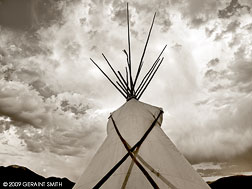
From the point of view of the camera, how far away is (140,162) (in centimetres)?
311

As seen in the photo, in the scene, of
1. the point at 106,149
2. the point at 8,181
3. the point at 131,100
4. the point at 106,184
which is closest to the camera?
the point at 106,184

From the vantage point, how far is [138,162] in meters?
2.93

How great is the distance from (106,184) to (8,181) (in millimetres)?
97788

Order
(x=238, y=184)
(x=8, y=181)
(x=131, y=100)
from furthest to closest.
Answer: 1. (x=8, y=181)
2. (x=238, y=184)
3. (x=131, y=100)

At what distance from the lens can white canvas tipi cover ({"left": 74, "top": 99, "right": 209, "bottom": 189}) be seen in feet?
9.61

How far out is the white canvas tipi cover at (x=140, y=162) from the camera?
2930mm

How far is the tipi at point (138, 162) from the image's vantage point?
2.90 m

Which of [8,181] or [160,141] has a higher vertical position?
[8,181]

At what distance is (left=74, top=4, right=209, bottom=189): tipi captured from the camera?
2.90 metres

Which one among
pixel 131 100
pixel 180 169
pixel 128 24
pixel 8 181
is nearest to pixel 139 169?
pixel 180 169

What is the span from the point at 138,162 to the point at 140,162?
0.19m

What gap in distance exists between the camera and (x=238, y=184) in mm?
54531

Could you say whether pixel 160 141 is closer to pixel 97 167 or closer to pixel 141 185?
pixel 141 185

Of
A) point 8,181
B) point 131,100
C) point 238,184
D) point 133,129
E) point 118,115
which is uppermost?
point 8,181
